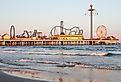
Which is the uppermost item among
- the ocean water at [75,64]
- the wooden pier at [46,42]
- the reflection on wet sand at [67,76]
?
the wooden pier at [46,42]

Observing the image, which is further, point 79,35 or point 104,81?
point 79,35

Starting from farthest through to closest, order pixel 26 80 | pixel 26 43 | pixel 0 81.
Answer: pixel 26 43
pixel 26 80
pixel 0 81

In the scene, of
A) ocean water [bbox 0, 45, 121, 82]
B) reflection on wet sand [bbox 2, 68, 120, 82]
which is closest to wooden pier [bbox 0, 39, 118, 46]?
ocean water [bbox 0, 45, 121, 82]

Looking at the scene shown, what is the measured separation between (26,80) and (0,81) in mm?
1077

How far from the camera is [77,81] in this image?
12.2 metres

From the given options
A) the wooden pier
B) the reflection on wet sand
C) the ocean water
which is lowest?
the reflection on wet sand

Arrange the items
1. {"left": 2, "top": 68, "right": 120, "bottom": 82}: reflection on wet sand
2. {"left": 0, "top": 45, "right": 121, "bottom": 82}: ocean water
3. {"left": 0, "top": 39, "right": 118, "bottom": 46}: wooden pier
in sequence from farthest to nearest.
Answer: {"left": 0, "top": 39, "right": 118, "bottom": 46}: wooden pier → {"left": 0, "top": 45, "right": 121, "bottom": 82}: ocean water → {"left": 2, "top": 68, "right": 120, "bottom": 82}: reflection on wet sand

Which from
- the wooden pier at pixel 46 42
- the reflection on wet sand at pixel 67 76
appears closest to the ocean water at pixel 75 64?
the reflection on wet sand at pixel 67 76

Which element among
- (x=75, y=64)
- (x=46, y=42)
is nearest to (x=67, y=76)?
(x=75, y=64)

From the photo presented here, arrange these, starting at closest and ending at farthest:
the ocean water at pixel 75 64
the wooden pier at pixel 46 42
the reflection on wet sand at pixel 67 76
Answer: the reflection on wet sand at pixel 67 76 → the ocean water at pixel 75 64 → the wooden pier at pixel 46 42

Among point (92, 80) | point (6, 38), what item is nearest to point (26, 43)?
point (6, 38)

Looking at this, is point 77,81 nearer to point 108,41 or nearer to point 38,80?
point 38,80

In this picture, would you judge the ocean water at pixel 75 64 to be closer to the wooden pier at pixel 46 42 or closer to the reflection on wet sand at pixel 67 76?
the reflection on wet sand at pixel 67 76

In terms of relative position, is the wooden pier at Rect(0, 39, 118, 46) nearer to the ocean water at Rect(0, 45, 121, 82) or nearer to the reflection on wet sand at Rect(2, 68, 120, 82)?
the ocean water at Rect(0, 45, 121, 82)
